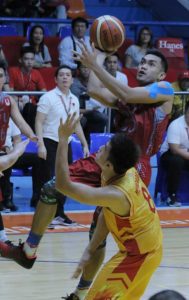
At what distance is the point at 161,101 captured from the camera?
5.71 meters

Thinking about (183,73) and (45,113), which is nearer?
(45,113)

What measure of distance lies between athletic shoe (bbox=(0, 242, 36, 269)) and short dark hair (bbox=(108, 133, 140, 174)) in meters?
1.30

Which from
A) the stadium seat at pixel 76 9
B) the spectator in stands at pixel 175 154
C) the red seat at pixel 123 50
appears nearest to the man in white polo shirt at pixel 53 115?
the spectator in stands at pixel 175 154

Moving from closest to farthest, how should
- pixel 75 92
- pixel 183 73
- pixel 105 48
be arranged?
pixel 105 48
pixel 75 92
pixel 183 73

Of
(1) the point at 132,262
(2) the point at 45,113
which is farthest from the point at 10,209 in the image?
(1) the point at 132,262

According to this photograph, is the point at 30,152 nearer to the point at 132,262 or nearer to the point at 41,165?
the point at 41,165

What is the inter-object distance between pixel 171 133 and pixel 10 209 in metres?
2.20

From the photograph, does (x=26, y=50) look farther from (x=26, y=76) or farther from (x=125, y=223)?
(x=125, y=223)

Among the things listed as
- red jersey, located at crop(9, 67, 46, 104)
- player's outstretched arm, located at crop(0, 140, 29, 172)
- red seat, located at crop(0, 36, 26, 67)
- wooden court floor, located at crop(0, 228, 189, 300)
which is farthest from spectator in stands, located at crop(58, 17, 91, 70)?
player's outstretched arm, located at crop(0, 140, 29, 172)

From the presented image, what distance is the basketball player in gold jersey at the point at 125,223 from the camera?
4562 mm

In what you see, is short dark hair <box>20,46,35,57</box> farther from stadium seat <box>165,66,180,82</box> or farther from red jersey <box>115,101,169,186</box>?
red jersey <box>115,101,169,186</box>

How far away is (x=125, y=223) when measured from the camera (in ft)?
15.3

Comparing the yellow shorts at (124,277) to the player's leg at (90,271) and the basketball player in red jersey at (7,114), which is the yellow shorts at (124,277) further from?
the basketball player in red jersey at (7,114)

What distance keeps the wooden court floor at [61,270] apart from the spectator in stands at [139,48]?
4483 mm
